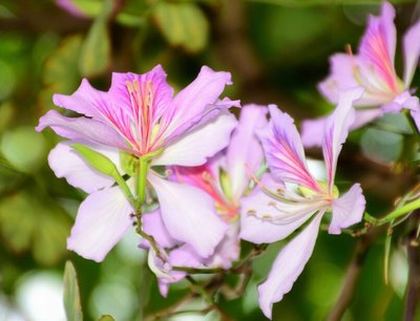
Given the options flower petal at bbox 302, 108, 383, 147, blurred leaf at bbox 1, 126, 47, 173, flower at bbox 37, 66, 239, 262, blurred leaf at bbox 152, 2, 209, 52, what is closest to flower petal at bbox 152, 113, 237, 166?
flower at bbox 37, 66, 239, 262

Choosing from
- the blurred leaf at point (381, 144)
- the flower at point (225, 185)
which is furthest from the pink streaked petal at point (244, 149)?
the blurred leaf at point (381, 144)

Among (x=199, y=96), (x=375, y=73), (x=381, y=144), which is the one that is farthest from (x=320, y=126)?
(x=381, y=144)

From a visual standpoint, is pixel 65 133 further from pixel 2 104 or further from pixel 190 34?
pixel 2 104

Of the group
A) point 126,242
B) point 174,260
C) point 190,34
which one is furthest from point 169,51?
point 174,260

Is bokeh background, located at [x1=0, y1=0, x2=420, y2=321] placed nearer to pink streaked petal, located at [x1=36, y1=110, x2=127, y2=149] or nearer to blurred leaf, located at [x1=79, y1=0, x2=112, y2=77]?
blurred leaf, located at [x1=79, y1=0, x2=112, y2=77]

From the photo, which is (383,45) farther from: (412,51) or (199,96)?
(199,96)

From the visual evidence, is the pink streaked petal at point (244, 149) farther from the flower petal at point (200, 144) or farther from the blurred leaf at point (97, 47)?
the blurred leaf at point (97, 47)

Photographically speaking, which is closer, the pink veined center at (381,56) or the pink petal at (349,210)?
the pink petal at (349,210)

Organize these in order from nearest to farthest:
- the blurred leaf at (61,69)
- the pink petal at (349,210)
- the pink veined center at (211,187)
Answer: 1. the pink petal at (349,210)
2. the pink veined center at (211,187)
3. the blurred leaf at (61,69)
